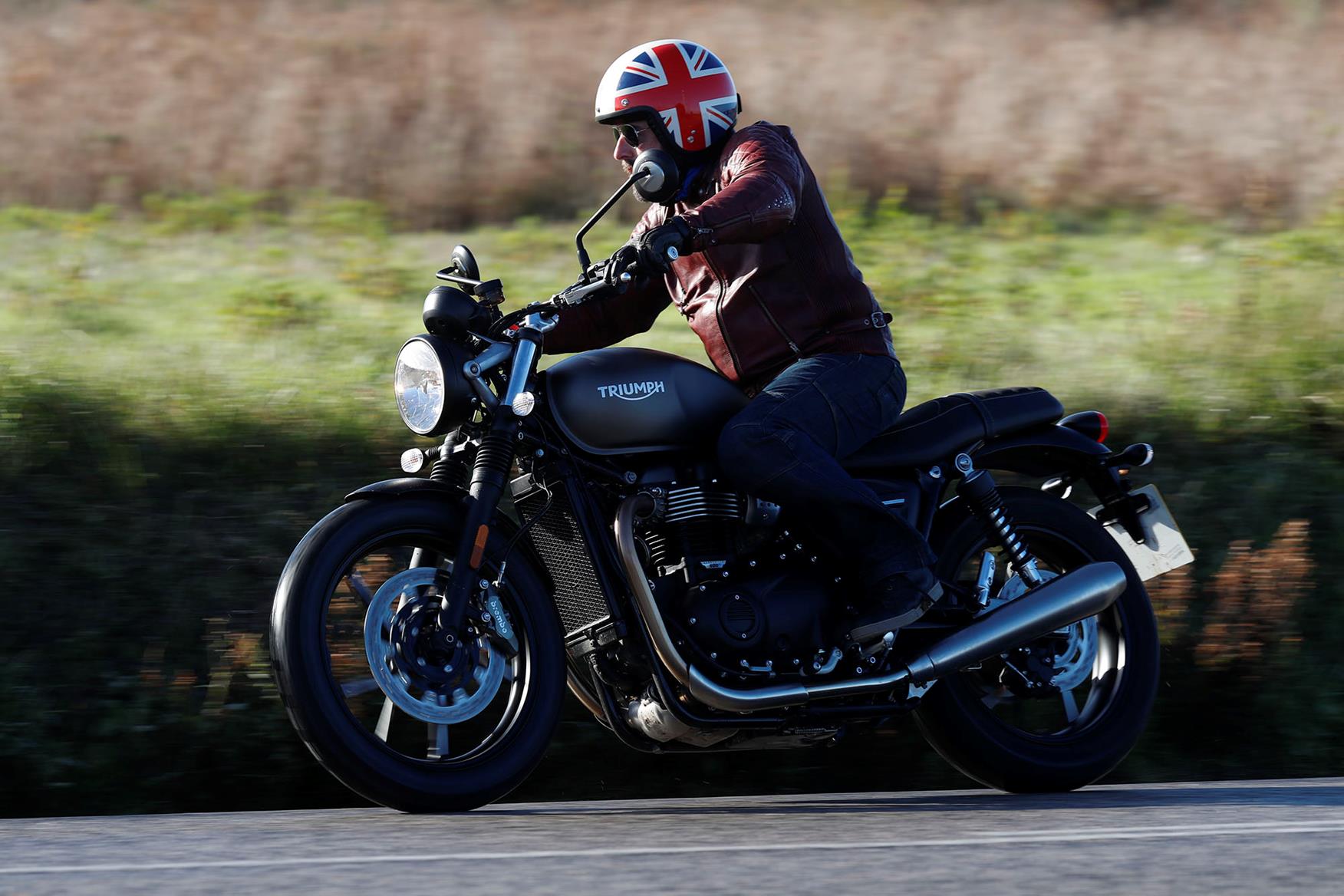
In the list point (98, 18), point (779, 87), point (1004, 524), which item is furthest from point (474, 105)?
point (1004, 524)

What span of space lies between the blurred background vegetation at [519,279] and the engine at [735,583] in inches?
47.1

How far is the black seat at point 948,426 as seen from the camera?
5.48 metres

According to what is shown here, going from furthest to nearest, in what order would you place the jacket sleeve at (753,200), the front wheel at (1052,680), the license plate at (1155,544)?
the license plate at (1155,544) < the front wheel at (1052,680) < the jacket sleeve at (753,200)

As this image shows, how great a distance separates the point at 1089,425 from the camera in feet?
19.3

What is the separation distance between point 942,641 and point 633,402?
3.87ft

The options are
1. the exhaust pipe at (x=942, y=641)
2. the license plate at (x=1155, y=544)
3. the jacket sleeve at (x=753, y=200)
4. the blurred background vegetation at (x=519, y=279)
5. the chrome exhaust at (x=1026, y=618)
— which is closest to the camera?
the jacket sleeve at (x=753, y=200)

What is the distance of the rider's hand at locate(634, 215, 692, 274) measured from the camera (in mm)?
4734

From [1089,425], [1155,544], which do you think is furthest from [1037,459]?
[1155,544]

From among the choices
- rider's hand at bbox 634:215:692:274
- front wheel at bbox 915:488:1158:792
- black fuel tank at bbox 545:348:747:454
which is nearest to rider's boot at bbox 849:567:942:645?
front wheel at bbox 915:488:1158:792

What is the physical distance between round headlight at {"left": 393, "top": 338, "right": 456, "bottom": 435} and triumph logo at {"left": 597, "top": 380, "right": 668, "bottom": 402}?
49 cm

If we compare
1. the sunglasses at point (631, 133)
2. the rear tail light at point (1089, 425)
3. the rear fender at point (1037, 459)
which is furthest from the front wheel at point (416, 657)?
the rear tail light at point (1089, 425)

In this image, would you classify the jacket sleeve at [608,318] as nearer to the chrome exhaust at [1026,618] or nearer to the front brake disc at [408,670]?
the front brake disc at [408,670]

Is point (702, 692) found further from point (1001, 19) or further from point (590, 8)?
point (1001, 19)

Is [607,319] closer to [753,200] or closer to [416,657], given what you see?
[753,200]
